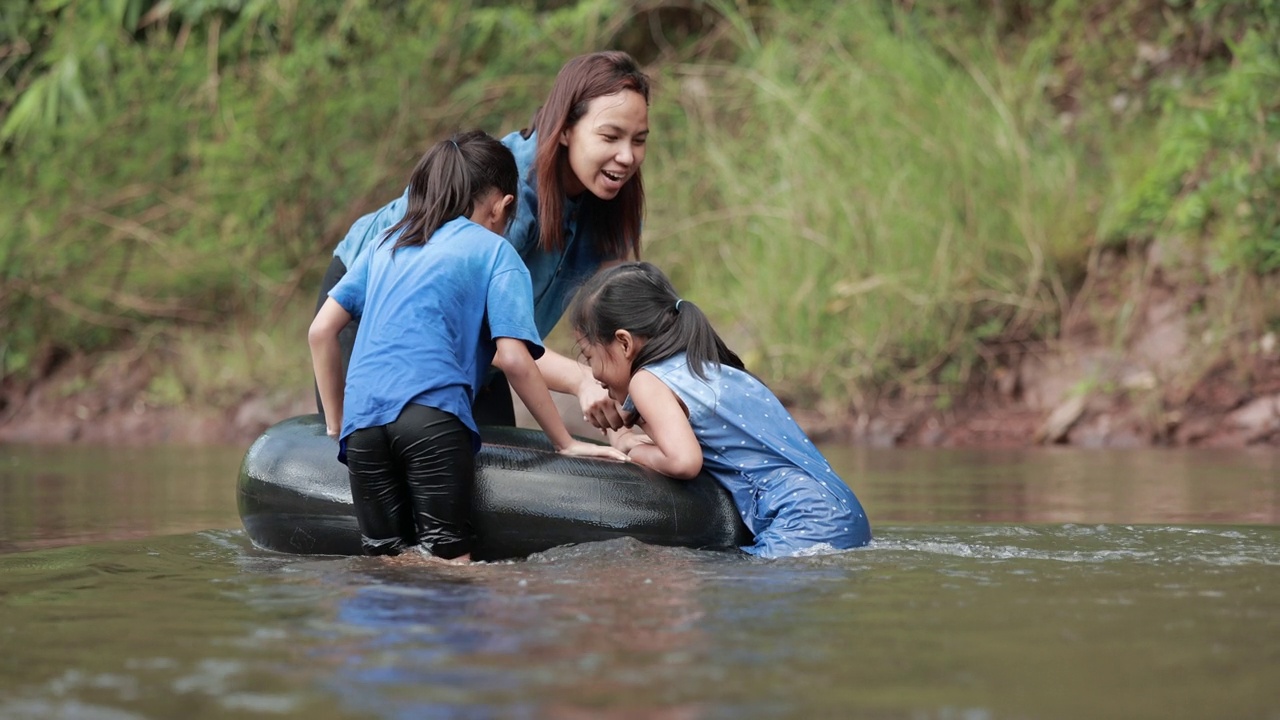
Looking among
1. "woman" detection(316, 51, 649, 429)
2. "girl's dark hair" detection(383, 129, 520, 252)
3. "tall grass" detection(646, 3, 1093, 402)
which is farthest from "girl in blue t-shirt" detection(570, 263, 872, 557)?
"tall grass" detection(646, 3, 1093, 402)

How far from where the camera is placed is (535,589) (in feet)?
→ 11.9

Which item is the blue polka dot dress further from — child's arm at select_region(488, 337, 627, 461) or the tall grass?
the tall grass

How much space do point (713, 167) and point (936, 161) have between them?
6.85 ft

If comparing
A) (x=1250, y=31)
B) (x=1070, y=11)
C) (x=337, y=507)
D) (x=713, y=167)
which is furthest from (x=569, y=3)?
(x=337, y=507)

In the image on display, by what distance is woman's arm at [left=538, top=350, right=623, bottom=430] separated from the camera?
4789 millimetres

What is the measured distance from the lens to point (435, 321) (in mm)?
4324

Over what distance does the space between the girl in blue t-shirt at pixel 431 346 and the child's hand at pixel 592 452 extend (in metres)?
0.15

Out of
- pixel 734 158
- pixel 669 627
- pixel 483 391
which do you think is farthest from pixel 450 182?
pixel 734 158

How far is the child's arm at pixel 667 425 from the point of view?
4.49 m

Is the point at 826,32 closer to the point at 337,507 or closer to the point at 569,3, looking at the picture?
the point at 569,3

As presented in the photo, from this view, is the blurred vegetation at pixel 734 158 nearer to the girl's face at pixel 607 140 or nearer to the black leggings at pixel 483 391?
the black leggings at pixel 483 391

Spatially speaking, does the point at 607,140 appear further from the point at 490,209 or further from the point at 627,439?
the point at 627,439

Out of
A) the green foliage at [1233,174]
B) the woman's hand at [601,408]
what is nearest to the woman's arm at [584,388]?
the woman's hand at [601,408]

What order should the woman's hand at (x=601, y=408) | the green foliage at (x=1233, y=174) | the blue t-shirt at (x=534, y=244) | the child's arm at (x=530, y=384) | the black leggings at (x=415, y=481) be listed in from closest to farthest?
the black leggings at (x=415, y=481)
the child's arm at (x=530, y=384)
the woman's hand at (x=601, y=408)
the blue t-shirt at (x=534, y=244)
the green foliage at (x=1233, y=174)
